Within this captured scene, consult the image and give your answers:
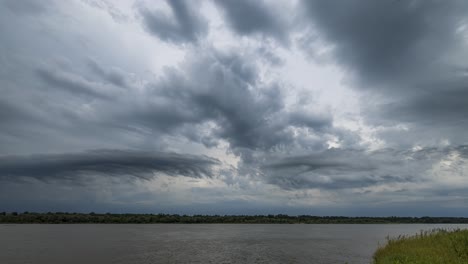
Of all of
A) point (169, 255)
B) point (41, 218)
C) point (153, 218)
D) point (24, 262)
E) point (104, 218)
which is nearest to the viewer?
point (24, 262)

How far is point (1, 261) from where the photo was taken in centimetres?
4081

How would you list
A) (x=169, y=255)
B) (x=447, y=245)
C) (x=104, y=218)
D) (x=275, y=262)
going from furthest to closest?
(x=104, y=218) → (x=169, y=255) → (x=275, y=262) → (x=447, y=245)

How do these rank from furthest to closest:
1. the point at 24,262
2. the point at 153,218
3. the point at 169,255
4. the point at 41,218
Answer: the point at 153,218 → the point at 41,218 → the point at 169,255 → the point at 24,262

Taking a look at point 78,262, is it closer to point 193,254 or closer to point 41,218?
point 193,254

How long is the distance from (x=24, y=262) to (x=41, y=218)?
15273 cm

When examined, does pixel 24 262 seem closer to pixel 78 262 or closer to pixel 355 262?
pixel 78 262

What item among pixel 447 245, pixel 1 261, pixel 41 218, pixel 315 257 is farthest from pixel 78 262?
pixel 41 218

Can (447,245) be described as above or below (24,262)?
above

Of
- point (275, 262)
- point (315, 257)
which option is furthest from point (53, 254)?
point (315, 257)

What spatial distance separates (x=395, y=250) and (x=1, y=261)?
150 feet

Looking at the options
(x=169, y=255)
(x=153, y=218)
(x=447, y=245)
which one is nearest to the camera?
(x=447, y=245)

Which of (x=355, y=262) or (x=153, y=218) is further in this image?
(x=153, y=218)

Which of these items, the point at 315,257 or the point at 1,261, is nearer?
the point at 1,261

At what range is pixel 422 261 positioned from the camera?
26.0 meters
